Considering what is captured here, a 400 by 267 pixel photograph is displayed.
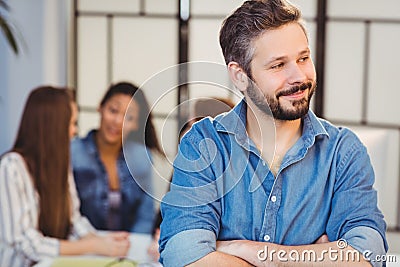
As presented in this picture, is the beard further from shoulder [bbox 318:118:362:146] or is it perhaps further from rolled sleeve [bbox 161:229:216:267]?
rolled sleeve [bbox 161:229:216:267]

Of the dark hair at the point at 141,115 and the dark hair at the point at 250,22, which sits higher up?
the dark hair at the point at 250,22

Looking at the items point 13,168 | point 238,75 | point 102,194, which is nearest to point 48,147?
point 13,168

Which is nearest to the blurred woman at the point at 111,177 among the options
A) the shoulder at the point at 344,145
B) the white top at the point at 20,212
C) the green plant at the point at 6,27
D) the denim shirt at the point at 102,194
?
the denim shirt at the point at 102,194

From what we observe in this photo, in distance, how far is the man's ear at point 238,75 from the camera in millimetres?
1450

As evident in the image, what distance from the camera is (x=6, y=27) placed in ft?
7.73

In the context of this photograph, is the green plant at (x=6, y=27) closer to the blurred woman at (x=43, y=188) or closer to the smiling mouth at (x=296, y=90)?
the blurred woman at (x=43, y=188)

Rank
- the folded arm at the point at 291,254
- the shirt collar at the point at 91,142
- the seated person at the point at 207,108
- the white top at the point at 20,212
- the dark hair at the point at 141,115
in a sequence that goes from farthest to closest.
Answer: the shirt collar at the point at 91,142
the white top at the point at 20,212
the dark hair at the point at 141,115
the seated person at the point at 207,108
the folded arm at the point at 291,254

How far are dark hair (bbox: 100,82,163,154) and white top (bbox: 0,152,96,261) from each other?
0.34m

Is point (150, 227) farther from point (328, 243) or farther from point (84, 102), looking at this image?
point (328, 243)

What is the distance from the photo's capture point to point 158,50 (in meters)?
2.39

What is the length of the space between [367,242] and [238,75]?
39 cm

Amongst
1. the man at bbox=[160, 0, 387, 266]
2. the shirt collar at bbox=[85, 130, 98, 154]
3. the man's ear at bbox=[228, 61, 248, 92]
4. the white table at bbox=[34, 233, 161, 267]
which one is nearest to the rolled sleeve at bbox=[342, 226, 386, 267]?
the man at bbox=[160, 0, 387, 266]

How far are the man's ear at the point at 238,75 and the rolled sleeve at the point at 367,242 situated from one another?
0.34 metres

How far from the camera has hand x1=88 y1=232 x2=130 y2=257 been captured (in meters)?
2.38
